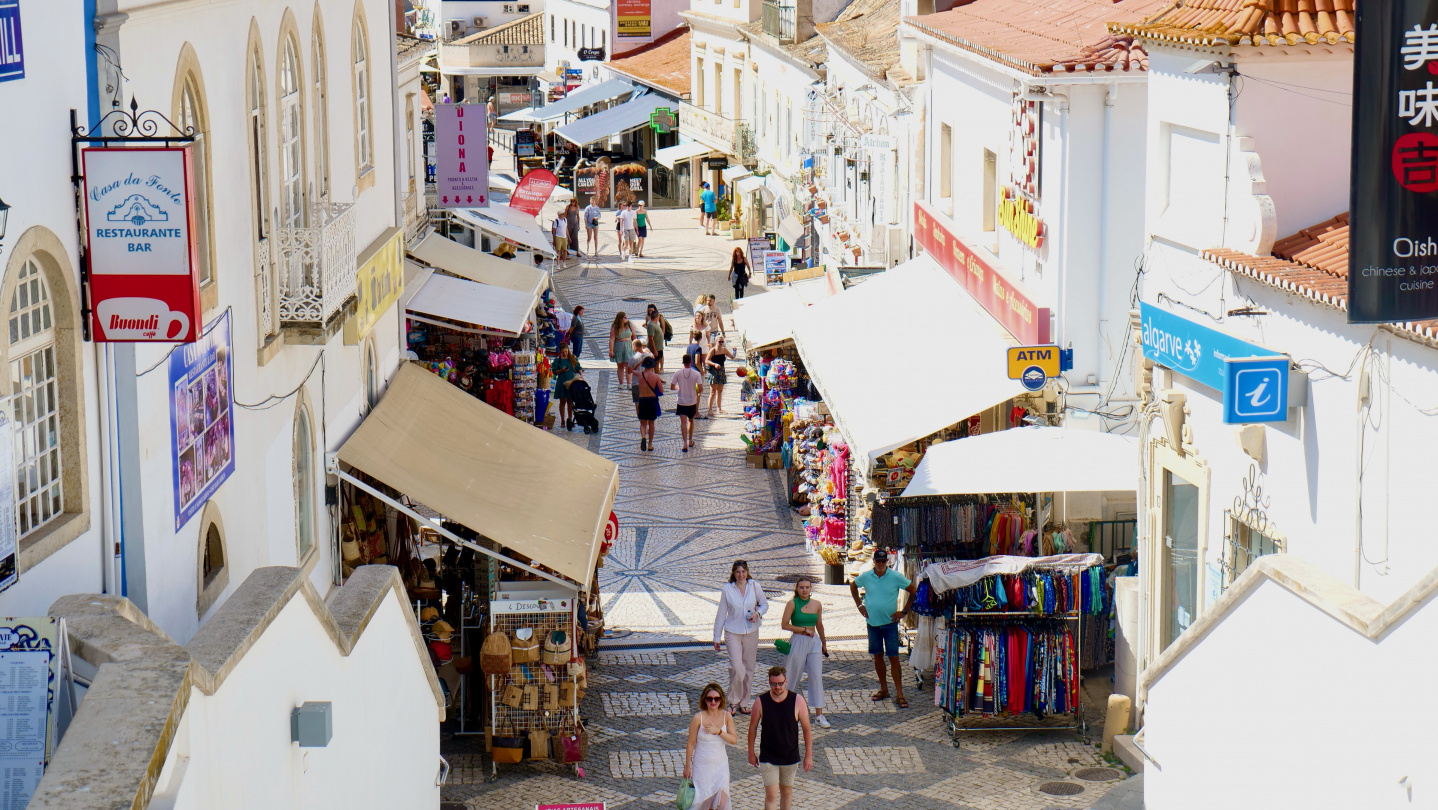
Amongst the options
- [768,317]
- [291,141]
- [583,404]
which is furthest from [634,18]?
[291,141]

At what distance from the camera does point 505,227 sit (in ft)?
99.9

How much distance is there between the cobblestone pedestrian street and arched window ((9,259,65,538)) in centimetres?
558

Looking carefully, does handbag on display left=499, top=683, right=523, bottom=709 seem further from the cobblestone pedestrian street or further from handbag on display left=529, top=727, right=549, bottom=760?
the cobblestone pedestrian street

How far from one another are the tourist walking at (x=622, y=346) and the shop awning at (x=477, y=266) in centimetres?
155

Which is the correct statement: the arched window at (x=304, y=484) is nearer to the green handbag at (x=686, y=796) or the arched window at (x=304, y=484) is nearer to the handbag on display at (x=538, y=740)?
the handbag on display at (x=538, y=740)

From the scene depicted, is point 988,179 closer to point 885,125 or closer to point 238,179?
point 885,125

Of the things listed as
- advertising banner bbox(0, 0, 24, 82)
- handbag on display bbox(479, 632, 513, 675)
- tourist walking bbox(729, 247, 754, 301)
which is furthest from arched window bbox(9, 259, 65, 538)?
tourist walking bbox(729, 247, 754, 301)

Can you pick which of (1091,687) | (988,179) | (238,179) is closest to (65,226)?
(238,179)

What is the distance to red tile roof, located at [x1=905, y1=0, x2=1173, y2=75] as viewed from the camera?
15047mm

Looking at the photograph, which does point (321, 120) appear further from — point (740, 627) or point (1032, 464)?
point (1032, 464)

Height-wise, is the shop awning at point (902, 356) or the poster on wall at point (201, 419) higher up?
the poster on wall at point (201, 419)

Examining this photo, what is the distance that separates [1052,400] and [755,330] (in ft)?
25.2

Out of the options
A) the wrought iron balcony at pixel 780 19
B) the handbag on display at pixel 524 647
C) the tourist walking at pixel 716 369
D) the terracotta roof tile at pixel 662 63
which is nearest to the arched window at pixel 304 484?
the handbag on display at pixel 524 647

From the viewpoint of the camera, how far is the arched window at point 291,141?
40.9ft
